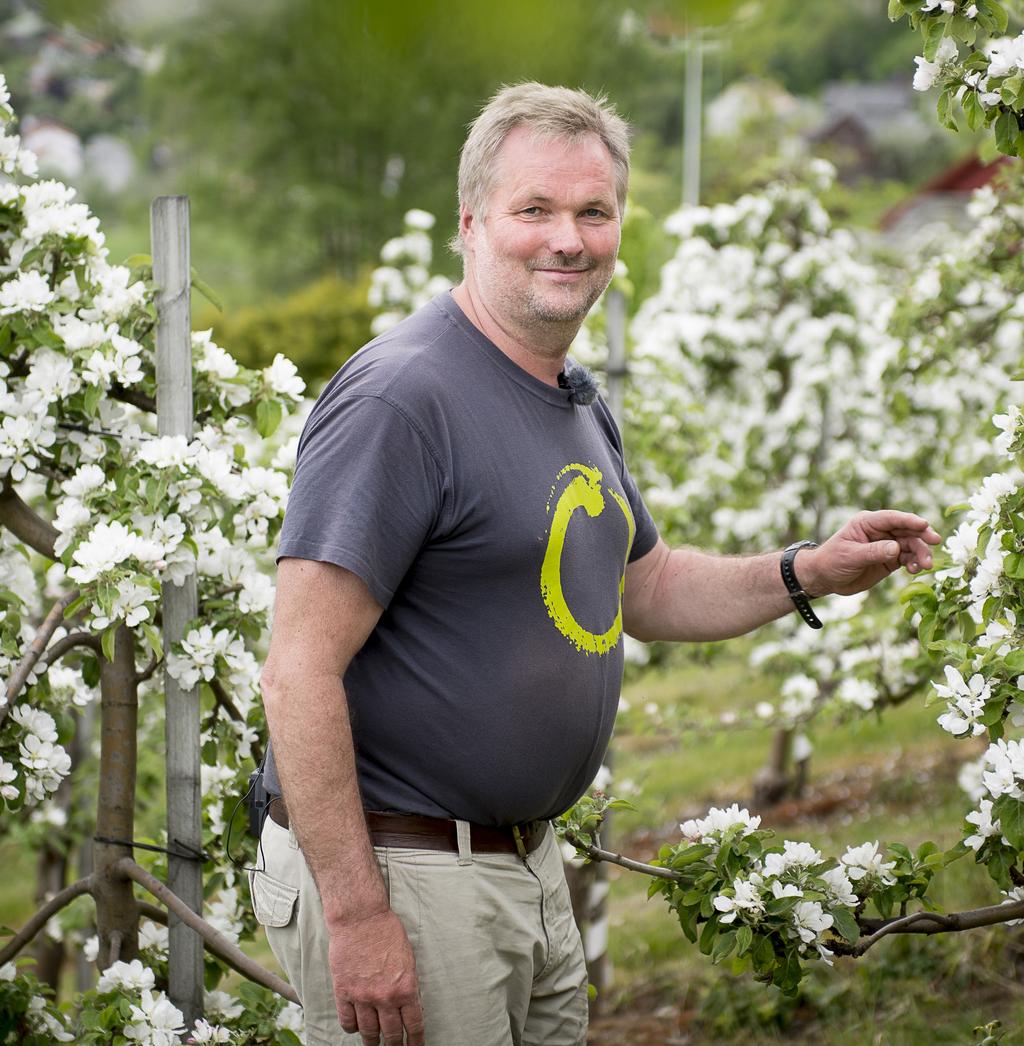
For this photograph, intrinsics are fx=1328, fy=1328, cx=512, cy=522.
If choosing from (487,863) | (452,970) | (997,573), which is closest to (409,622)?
(487,863)

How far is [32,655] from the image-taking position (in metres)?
2.62

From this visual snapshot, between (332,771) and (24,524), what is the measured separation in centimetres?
113

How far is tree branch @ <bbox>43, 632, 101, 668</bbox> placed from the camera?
8.94ft

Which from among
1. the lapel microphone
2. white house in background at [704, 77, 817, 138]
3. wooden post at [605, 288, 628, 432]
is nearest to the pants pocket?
the lapel microphone

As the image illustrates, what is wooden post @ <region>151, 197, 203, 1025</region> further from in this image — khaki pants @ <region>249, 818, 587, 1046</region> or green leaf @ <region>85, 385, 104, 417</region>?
khaki pants @ <region>249, 818, 587, 1046</region>

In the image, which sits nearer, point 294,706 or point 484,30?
point 484,30

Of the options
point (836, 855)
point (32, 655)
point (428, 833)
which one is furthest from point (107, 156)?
point (836, 855)

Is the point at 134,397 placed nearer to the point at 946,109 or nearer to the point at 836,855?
the point at 946,109

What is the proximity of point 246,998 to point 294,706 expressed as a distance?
1.05m

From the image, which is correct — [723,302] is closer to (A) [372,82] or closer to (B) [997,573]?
(B) [997,573]

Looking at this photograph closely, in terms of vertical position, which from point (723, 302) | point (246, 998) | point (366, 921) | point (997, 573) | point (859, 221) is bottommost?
point (246, 998)

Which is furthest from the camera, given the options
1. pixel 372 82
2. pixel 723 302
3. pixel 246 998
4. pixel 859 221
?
pixel 859 221

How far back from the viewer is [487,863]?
7.47 feet

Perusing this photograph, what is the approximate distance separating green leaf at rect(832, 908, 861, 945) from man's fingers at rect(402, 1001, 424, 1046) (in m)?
0.74
